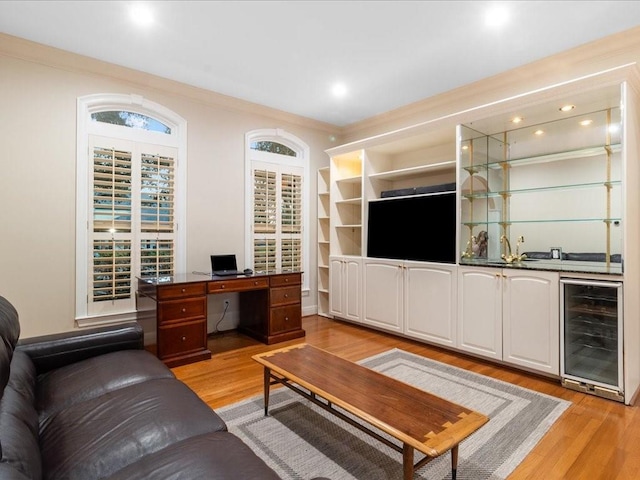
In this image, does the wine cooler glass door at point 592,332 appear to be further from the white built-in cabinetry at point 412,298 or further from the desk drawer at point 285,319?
the desk drawer at point 285,319

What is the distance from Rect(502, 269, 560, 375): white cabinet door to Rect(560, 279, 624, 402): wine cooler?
6cm

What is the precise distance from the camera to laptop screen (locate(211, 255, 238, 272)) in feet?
13.0

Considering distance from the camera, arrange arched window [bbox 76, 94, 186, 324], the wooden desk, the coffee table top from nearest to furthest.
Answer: the coffee table top, the wooden desk, arched window [bbox 76, 94, 186, 324]

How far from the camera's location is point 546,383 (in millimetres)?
2889

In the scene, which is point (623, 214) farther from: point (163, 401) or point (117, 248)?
point (117, 248)

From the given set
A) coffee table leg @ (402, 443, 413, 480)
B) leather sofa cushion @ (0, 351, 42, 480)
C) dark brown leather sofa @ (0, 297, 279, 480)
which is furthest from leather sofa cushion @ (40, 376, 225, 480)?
coffee table leg @ (402, 443, 413, 480)

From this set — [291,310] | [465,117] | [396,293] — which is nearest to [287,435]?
[291,310]

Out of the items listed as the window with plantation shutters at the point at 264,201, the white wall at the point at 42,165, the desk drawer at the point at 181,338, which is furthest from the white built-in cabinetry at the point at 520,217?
the white wall at the point at 42,165

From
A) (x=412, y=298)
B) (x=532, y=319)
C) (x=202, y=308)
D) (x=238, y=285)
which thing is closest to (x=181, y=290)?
(x=202, y=308)

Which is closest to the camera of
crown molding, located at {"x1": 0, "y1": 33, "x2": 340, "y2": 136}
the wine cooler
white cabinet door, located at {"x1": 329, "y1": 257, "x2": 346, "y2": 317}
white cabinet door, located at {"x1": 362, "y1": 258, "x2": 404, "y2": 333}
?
the wine cooler

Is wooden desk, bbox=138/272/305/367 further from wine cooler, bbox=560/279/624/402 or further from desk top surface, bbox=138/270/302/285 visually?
wine cooler, bbox=560/279/624/402

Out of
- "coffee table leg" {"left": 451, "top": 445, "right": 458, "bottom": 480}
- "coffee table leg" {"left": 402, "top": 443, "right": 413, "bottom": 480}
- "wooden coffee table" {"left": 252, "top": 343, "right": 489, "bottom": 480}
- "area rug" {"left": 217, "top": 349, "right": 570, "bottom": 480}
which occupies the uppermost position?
"wooden coffee table" {"left": 252, "top": 343, "right": 489, "bottom": 480}

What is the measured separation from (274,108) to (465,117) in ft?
8.24

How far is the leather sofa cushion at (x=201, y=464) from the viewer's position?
113 centimetres
